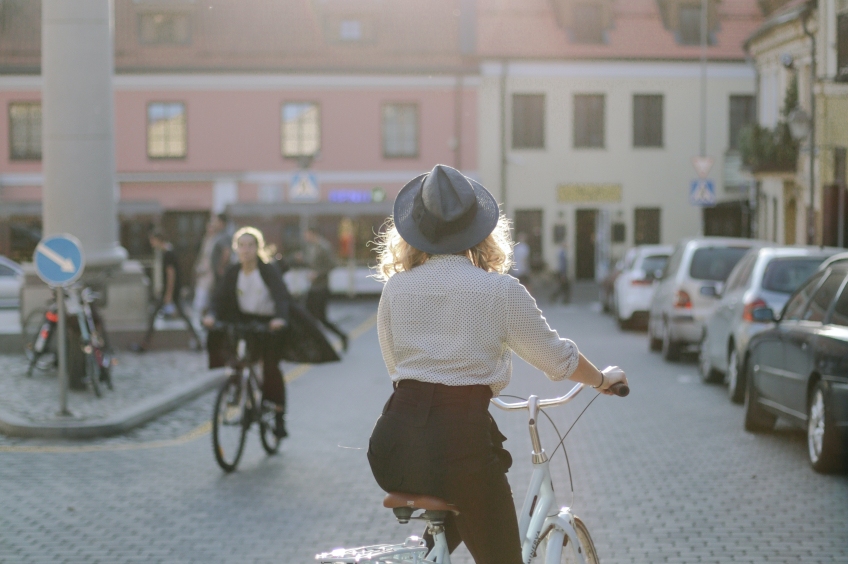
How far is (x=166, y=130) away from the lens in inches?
1612

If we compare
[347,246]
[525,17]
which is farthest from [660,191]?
[347,246]

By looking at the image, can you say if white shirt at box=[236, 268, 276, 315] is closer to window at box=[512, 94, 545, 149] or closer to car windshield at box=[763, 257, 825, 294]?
car windshield at box=[763, 257, 825, 294]

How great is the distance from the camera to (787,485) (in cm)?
809

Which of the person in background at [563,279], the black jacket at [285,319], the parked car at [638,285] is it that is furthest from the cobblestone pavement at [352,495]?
the person in background at [563,279]

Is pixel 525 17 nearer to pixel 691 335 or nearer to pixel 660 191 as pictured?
pixel 660 191

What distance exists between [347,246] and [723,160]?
1487 cm

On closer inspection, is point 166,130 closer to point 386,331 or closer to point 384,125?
point 384,125

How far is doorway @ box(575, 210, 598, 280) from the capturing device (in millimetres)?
41938

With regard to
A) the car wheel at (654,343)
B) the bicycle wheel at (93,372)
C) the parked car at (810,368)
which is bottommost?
the car wheel at (654,343)

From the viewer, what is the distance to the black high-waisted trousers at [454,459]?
351 cm

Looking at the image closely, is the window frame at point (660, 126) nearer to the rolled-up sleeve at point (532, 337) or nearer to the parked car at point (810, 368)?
the parked car at point (810, 368)

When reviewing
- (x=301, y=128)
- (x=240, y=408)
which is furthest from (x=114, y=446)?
(x=301, y=128)

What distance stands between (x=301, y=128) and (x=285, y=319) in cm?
3211

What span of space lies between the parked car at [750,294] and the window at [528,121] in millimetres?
28433
